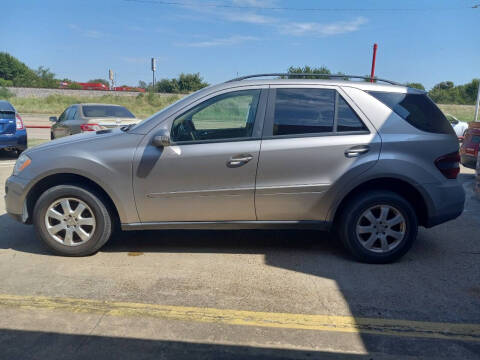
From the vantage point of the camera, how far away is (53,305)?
3.30 metres

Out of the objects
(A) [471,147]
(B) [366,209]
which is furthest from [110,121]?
(A) [471,147]

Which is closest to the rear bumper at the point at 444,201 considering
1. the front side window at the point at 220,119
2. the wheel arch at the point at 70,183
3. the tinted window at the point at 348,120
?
the tinted window at the point at 348,120

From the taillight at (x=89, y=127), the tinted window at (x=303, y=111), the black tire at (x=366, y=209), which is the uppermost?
the tinted window at (x=303, y=111)

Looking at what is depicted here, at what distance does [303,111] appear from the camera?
420 centimetres

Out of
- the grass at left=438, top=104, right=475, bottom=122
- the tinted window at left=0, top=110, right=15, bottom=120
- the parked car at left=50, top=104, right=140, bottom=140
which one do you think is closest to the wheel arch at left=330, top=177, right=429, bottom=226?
the parked car at left=50, top=104, right=140, bottom=140

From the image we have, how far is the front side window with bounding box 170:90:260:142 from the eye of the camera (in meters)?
4.18

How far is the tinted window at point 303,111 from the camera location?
4164 mm

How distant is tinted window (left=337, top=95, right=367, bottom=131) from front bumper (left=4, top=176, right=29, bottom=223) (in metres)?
3.27

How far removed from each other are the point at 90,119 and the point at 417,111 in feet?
23.5

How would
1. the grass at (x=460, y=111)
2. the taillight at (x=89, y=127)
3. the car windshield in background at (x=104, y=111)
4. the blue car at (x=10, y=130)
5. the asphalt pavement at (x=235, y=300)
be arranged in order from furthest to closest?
1. the grass at (x=460, y=111)
2. the blue car at (x=10, y=130)
3. the car windshield in background at (x=104, y=111)
4. the taillight at (x=89, y=127)
5. the asphalt pavement at (x=235, y=300)

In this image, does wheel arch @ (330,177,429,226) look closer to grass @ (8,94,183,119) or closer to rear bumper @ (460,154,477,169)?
rear bumper @ (460,154,477,169)

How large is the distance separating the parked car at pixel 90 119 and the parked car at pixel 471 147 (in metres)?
6.81

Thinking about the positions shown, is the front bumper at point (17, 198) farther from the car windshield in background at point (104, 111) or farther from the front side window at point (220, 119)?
the car windshield in background at point (104, 111)

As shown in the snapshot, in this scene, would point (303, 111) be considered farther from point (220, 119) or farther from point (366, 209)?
point (366, 209)
